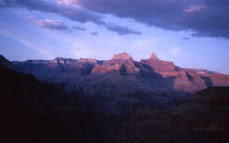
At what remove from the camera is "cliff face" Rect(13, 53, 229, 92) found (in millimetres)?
129375

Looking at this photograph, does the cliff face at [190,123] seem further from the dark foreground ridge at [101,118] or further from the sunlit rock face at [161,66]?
the sunlit rock face at [161,66]

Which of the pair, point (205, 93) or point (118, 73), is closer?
point (205, 93)

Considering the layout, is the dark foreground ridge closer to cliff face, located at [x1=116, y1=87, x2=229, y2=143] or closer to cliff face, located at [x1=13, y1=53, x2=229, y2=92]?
cliff face, located at [x1=116, y1=87, x2=229, y2=143]

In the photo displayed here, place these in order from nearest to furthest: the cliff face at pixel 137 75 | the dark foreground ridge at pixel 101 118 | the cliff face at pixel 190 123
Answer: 1. the cliff face at pixel 190 123
2. the dark foreground ridge at pixel 101 118
3. the cliff face at pixel 137 75

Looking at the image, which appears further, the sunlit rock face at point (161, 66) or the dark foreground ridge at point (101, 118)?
the sunlit rock face at point (161, 66)

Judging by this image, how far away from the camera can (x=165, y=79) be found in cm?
15912

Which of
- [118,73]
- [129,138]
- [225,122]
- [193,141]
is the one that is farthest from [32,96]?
[118,73]

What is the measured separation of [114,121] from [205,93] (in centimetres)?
3492

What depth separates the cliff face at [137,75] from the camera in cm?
12938

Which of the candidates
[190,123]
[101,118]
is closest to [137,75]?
[101,118]

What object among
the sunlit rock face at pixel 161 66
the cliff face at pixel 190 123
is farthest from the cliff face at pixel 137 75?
the cliff face at pixel 190 123

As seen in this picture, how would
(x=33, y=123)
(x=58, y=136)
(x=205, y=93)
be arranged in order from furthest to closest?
(x=58, y=136) → (x=33, y=123) → (x=205, y=93)

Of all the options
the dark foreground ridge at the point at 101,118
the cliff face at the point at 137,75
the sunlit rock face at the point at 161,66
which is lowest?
the dark foreground ridge at the point at 101,118

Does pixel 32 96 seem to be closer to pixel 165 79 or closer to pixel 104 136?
pixel 104 136
